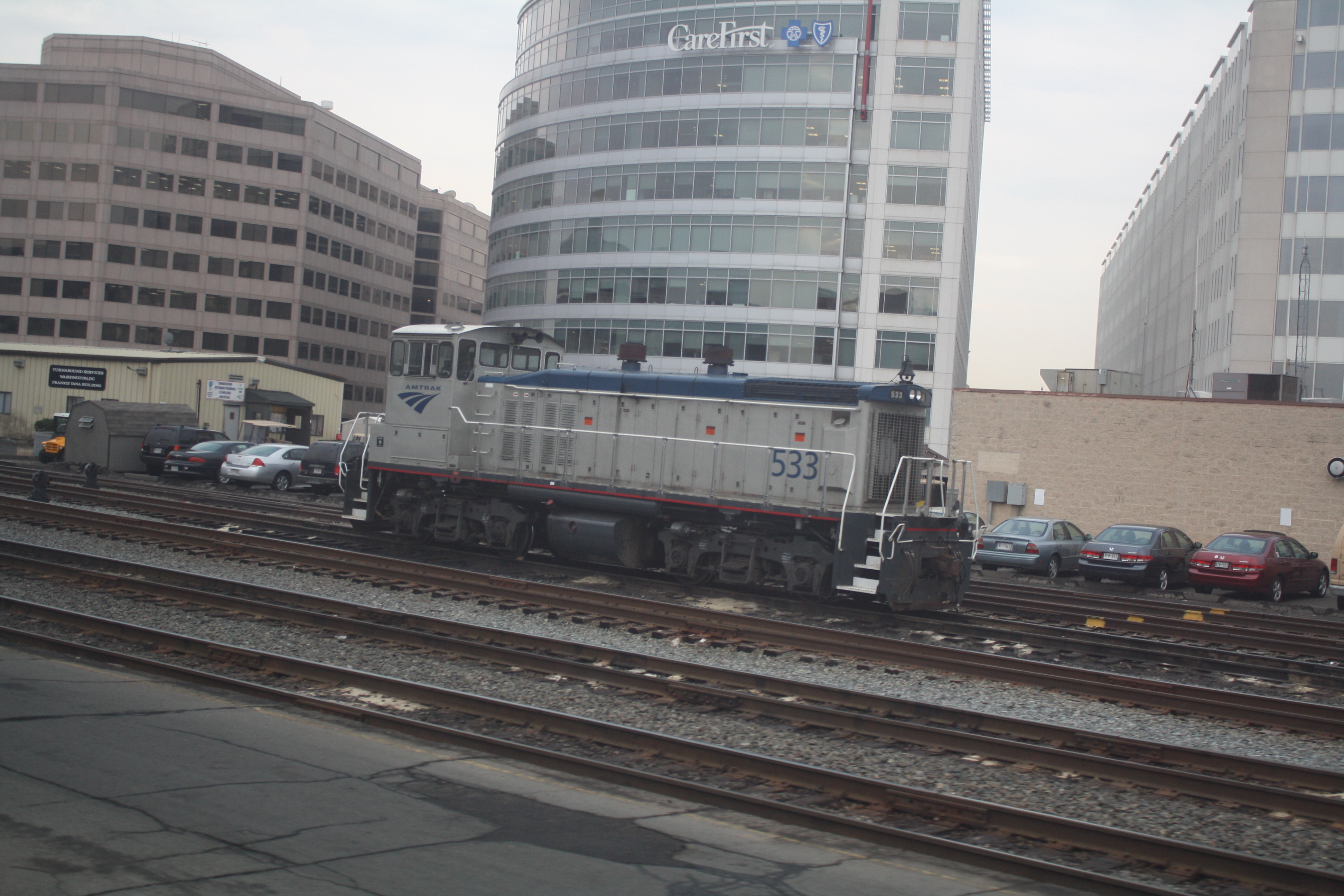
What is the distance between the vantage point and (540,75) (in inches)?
2165

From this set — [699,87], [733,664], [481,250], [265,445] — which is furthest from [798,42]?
[481,250]

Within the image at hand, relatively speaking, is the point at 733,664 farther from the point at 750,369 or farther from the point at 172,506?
the point at 750,369

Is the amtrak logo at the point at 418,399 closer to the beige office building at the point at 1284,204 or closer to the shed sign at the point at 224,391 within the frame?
the shed sign at the point at 224,391

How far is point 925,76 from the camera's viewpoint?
46.1 m

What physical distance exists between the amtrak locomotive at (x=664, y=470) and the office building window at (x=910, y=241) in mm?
31177

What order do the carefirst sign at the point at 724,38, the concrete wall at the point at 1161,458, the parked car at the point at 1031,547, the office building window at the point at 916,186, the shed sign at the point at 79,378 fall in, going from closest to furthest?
the parked car at the point at 1031,547, the concrete wall at the point at 1161,458, the shed sign at the point at 79,378, the office building window at the point at 916,186, the carefirst sign at the point at 724,38

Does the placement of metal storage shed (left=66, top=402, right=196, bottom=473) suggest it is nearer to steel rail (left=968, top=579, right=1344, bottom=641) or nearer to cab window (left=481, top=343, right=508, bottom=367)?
cab window (left=481, top=343, right=508, bottom=367)

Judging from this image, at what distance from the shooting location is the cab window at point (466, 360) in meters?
17.9

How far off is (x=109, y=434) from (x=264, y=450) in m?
6.17

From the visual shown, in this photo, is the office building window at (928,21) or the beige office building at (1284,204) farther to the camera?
the beige office building at (1284,204)

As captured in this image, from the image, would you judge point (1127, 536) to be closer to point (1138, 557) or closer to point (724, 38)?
point (1138, 557)

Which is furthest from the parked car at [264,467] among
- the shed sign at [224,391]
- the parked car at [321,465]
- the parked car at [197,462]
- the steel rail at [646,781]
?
the steel rail at [646,781]

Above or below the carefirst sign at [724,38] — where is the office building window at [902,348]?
below

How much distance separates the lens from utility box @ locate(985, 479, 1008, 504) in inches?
1277
